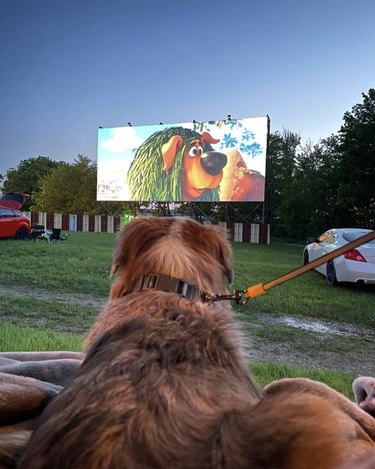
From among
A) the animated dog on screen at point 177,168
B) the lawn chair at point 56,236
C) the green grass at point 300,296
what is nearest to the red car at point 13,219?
the lawn chair at point 56,236

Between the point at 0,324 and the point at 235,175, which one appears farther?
the point at 235,175

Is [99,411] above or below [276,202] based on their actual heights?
below

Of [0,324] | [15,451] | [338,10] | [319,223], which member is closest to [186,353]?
[15,451]

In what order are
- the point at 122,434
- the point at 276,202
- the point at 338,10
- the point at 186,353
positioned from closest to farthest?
1. the point at 122,434
2. the point at 186,353
3. the point at 338,10
4. the point at 276,202

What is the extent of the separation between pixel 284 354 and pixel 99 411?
1.56m

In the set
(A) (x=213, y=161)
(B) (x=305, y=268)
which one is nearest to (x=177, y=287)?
(B) (x=305, y=268)

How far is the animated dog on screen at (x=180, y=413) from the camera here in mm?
477

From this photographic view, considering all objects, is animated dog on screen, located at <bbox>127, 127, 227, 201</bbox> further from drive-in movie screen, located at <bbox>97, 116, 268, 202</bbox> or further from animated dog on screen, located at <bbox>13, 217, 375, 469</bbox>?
animated dog on screen, located at <bbox>13, 217, 375, 469</bbox>

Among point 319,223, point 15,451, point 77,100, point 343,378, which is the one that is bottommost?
point 343,378

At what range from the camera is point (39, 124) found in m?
2.69

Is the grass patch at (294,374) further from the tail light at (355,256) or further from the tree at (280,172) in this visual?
the tree at (280,172)

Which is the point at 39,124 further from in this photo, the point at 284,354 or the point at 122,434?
the point at 122,434

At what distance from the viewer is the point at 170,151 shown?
351cm

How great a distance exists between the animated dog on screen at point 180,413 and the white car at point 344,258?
110 cm
